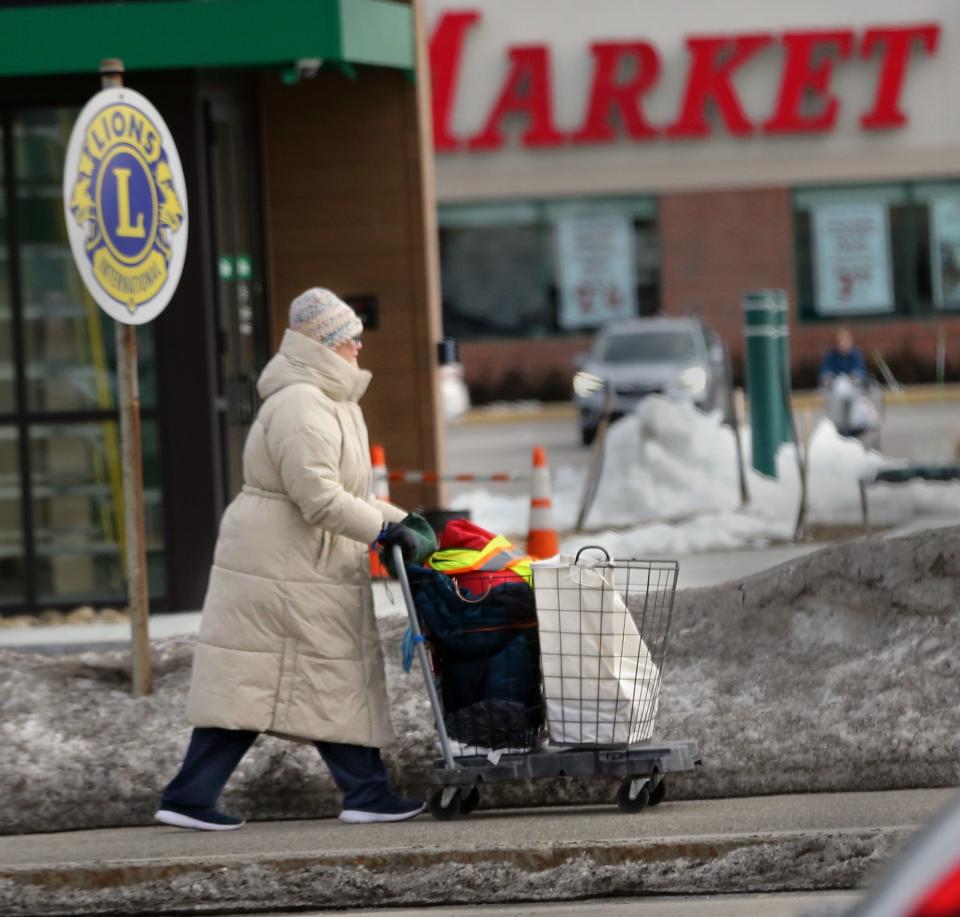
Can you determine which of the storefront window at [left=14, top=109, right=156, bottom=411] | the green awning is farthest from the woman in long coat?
the storefront window at [left=14, top=109, right=156, bottom=411]

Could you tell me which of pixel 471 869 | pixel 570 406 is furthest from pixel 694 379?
pixel 471 869

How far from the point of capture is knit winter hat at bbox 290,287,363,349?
21.5 feet

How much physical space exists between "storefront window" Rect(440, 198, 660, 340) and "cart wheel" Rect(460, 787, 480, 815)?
33.0 metres

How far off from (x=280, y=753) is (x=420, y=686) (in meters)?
0.64

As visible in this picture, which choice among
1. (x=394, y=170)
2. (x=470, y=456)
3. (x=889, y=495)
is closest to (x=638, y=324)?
(x=470, y=456)

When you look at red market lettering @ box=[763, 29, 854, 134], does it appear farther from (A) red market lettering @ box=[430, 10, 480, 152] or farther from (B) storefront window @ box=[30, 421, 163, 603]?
(B) storefront window @ box=[30, 421, 163, 603]

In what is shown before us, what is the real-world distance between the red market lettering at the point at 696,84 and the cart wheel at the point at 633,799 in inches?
1254

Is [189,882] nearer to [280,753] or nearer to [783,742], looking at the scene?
[280,753]

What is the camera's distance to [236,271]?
11906mm

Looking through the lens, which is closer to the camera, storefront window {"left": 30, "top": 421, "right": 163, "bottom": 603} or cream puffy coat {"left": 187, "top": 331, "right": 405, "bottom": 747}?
cream puffy coat {"left": 187, "top": 331, "right": 405, "bottom": 747}

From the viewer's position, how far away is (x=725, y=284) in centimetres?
3953

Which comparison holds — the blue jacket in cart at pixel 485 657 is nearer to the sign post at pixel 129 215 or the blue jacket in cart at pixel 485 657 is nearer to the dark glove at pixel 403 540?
the dark glove at pixel 403 540

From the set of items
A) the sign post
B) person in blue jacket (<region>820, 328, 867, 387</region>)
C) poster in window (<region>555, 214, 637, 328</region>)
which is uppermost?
poster in window (<region>555, 214, 637, 328</region>)

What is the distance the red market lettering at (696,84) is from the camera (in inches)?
1483
